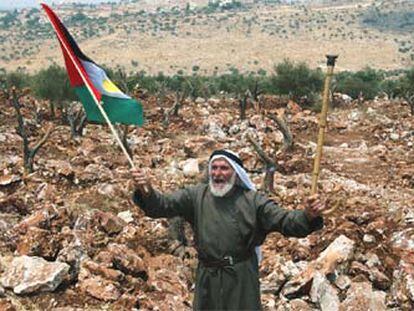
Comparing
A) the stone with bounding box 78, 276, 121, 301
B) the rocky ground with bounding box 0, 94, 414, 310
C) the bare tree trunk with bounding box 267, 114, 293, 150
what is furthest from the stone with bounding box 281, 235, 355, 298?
the bare tree trunk with bounding box 267, 114, 293, 150

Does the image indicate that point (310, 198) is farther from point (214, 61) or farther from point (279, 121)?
point (214, 61)

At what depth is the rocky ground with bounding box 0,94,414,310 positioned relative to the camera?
5488 mm

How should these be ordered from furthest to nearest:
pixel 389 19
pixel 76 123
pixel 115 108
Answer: pixel 389 19, pixel 76 123, pixel 115 108

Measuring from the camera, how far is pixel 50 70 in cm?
2348

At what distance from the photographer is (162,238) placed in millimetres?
7359

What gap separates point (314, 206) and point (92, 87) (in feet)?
6.34

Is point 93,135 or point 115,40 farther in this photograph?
point 115,40

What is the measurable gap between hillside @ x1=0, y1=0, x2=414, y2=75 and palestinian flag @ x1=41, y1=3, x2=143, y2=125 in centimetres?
6004

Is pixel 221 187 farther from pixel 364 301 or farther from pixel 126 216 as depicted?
pixel 126 216

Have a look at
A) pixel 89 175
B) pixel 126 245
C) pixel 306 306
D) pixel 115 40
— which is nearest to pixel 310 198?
pixel 306 306

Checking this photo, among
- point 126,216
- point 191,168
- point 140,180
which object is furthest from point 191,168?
point 140,180

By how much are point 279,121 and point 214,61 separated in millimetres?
55991

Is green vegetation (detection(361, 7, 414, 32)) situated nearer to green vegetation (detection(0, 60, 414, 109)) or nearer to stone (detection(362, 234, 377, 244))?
green vegetation (detection(0, 60, 414, 109))

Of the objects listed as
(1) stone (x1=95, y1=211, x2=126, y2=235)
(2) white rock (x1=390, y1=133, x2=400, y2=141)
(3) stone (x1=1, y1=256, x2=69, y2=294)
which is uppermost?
(3) stone (x1=1, y1=256, x2=69, y2=294)
